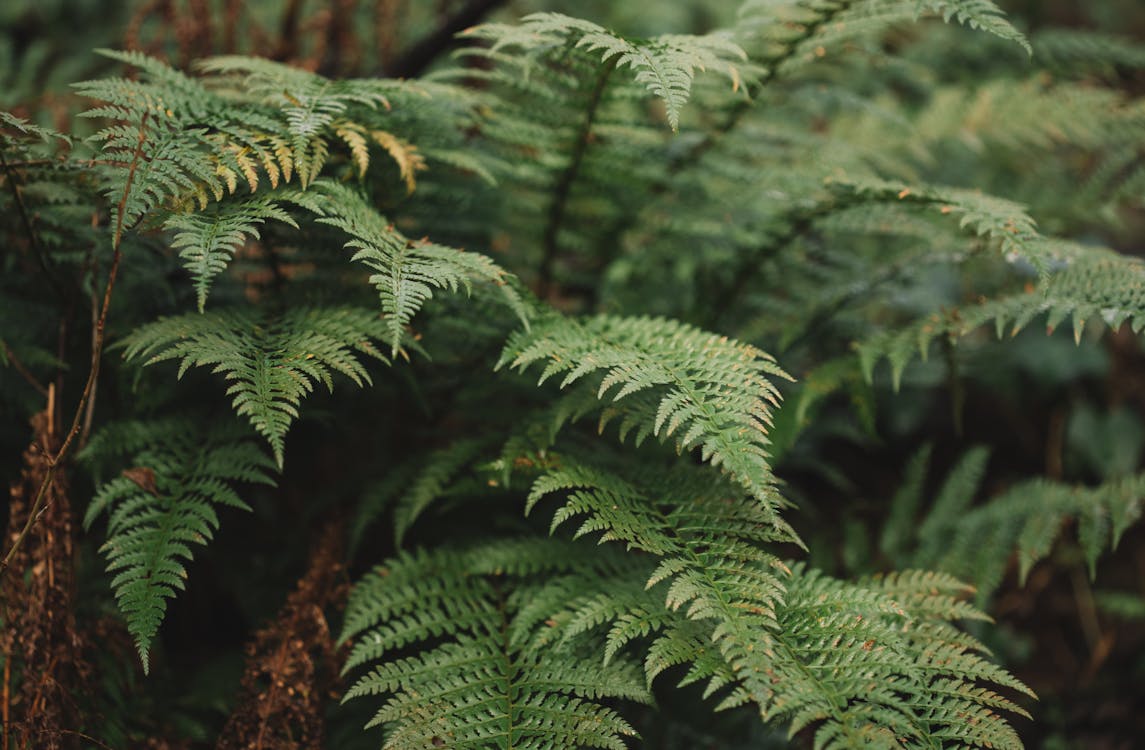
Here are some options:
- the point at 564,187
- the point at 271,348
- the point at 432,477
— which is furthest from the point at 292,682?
the point at 564,187

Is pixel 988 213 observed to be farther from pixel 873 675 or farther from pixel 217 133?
pixel 217 133

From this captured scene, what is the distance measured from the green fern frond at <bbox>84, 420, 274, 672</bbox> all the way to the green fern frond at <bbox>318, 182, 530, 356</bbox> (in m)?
0.41

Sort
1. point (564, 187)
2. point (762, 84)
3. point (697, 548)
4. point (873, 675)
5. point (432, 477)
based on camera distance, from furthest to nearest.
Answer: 1. point (564, 187)
2. point (762, 84)
3. point (432, 477)
4. point (697, 548)
5. point (873, 675)

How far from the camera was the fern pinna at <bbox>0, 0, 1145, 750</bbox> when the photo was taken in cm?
128

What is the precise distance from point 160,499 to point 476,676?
69cm

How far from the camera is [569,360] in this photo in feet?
4.71

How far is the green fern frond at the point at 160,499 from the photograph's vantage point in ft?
4.11

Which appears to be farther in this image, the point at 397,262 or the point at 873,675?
the point at 397,262

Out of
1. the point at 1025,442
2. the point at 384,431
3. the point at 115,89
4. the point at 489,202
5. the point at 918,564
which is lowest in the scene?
the point at 1025,442

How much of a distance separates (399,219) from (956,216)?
1.42 meters

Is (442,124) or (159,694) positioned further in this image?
(442,124)

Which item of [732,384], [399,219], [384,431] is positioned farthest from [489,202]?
[732,384]

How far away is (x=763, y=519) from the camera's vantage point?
4.56ft

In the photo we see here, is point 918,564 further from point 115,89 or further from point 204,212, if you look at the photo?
point 115,89
